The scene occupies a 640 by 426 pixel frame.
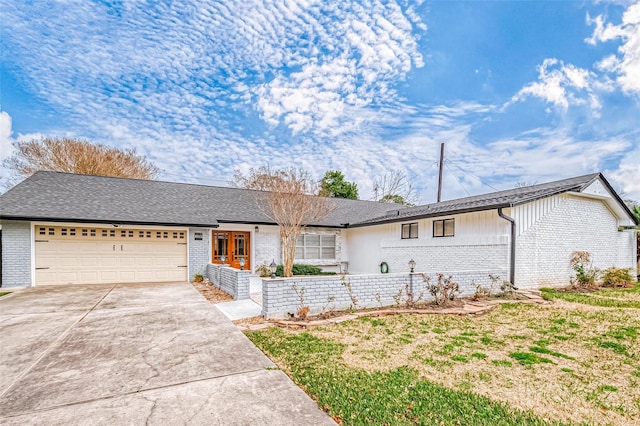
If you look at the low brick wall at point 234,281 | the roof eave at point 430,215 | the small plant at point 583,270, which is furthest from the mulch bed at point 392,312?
the small plant at point 583,270

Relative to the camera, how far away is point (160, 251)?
40.5ft

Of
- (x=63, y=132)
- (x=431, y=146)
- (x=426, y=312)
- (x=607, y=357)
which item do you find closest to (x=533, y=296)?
(x=426, y=312)

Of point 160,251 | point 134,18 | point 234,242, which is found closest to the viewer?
point 134,18

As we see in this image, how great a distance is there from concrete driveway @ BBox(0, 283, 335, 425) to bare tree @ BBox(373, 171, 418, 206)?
2388 centimetres

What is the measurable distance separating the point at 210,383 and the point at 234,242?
11514mm

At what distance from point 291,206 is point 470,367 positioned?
1024 centimetres

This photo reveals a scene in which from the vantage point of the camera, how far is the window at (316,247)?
1583 centimetres

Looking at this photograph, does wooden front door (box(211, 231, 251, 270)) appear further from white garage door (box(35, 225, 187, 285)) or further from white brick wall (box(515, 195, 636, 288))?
white brick wall (box(515, 195, 636, 288))

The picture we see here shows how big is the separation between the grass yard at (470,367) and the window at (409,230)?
22.2 ft

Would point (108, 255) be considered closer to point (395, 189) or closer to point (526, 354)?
point (526, 354)

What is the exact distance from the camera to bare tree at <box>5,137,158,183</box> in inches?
803

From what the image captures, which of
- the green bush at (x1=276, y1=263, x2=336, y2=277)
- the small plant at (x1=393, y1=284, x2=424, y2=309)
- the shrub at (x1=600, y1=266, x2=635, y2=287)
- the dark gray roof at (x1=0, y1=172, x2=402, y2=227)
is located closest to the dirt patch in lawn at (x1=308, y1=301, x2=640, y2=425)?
the small plant at (x1=393, y1=284, x2=424, y2=309)

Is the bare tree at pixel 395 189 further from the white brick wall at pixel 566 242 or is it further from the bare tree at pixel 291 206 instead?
the white brick wall at pixel 566 242

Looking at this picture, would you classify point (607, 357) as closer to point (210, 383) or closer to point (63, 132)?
point (210, 383)
